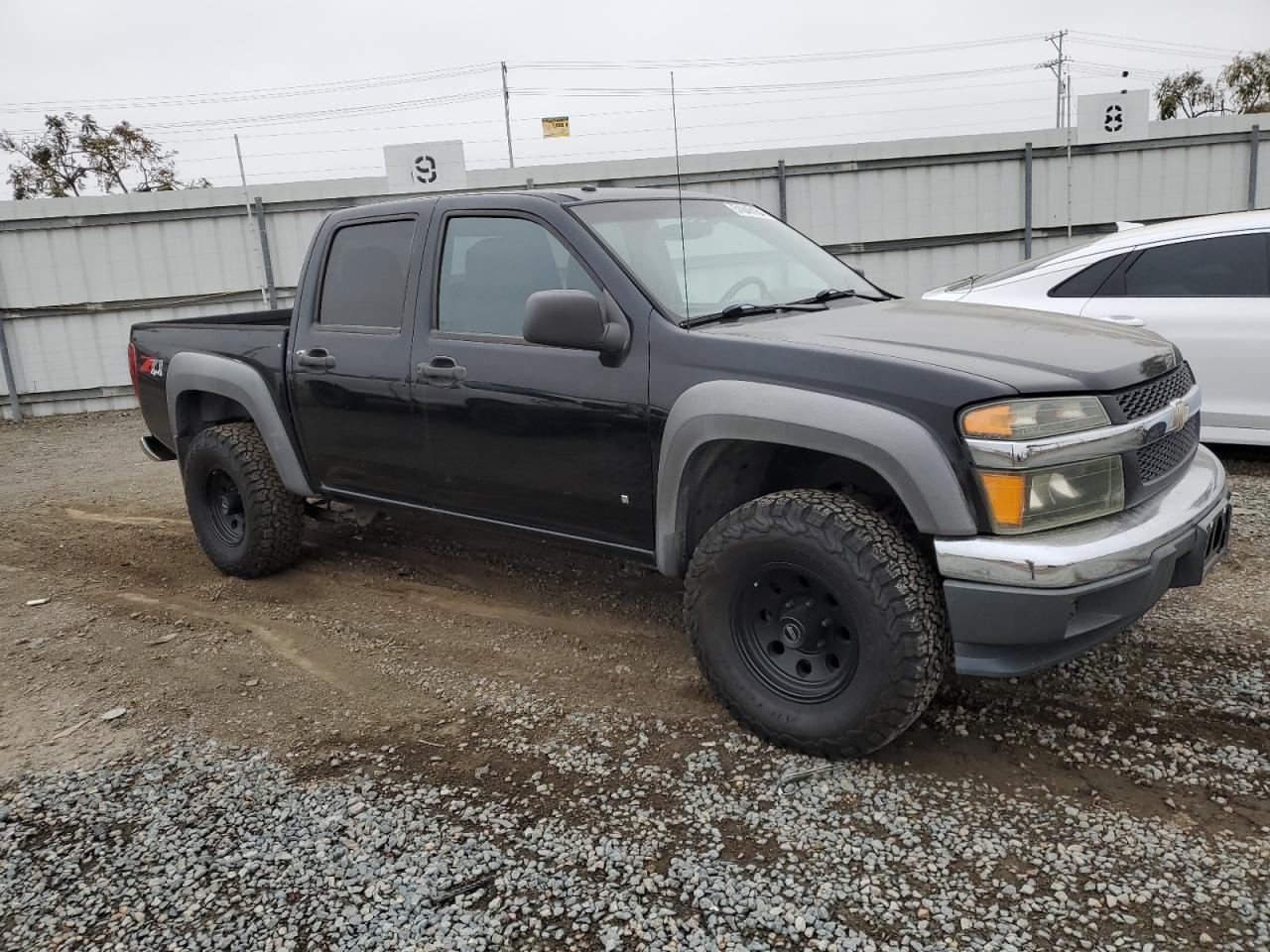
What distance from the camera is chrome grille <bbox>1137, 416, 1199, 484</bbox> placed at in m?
3.09

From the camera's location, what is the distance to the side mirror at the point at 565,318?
11.2ft

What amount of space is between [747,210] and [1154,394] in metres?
2.02

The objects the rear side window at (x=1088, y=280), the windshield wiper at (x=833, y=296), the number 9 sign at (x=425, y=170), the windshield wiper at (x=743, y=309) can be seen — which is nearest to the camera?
the windshield wiper at (x=743, y=309)

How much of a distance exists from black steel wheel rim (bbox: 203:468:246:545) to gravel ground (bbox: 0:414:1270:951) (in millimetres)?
620

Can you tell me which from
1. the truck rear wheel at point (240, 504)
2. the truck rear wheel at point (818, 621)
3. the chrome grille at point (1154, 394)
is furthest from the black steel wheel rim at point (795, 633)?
the truck rear wheel at point (240, 504)

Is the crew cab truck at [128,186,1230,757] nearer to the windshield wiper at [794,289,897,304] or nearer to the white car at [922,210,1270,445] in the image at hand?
the windshield wiper at [794,289,897,304]

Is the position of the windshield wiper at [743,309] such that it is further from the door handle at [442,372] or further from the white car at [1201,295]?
the white car at [1201,295]

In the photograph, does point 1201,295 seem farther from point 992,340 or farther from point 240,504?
point 240,504

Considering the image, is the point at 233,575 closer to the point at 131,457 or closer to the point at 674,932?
the point at 674,932

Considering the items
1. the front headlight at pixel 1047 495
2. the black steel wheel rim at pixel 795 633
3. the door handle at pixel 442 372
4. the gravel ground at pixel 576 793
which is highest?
the door handle at pixel 442 372

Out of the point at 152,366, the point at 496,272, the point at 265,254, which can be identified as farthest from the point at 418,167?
the point at 496,272

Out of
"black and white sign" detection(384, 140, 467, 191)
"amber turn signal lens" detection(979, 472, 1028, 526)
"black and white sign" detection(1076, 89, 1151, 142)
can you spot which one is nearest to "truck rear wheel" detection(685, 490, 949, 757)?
"amber turn signal lens" detection(979, 472, 1028, 526)

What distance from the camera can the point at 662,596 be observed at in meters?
4.78

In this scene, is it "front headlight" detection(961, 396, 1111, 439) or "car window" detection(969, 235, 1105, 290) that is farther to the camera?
"car window" detection(969, 235, 1105, 290)
